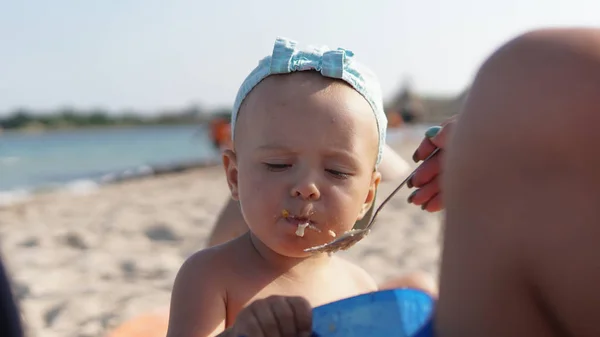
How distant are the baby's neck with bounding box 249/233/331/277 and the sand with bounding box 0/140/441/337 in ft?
2.59

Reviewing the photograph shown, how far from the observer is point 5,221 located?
546 cm

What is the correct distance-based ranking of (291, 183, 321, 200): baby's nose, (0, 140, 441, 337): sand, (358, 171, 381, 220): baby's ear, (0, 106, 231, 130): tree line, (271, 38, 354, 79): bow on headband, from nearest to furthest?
(291, 183, 321, 200): baby's nose → (271, 38, 354, 79): bow on headband → (358, 171, 381, 220): baby's ear → (0, 140, 441, 337): sand → (0, 106, 231, 130): tree line

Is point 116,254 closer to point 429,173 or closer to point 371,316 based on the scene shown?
point 429,173

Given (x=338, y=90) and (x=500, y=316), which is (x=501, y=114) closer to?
(x=500, y=316)

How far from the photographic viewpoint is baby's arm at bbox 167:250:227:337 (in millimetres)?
1279

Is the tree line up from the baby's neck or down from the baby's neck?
down

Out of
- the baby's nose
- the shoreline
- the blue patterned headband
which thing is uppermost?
the blue patterned headband

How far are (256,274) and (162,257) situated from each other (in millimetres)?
2238

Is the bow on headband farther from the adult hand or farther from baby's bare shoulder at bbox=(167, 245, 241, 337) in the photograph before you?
baby's bare shoulder at bbox=(167, 245, 241, 337)

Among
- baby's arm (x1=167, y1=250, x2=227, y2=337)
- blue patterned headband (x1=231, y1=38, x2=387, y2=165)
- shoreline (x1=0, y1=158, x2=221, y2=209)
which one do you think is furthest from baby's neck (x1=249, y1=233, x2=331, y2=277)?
shoreline (x1=0, y1=158, x2=221, y2=209)

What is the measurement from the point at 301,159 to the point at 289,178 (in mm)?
47

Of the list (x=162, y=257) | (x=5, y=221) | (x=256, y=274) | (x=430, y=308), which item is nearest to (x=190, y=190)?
(x=5, y=221)

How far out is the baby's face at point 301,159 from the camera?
129cm

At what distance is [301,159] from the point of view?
1300 millimetres
